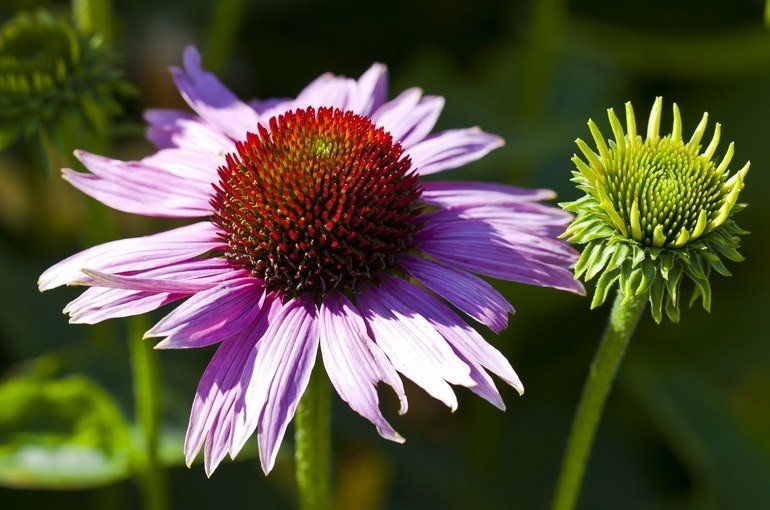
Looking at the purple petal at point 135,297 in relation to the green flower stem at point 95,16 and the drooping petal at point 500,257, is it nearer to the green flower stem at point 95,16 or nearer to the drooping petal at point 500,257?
the drooping petal at point 500,257

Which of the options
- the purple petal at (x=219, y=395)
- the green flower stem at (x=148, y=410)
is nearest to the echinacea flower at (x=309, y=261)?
the purple petal at (x=219, y=395)

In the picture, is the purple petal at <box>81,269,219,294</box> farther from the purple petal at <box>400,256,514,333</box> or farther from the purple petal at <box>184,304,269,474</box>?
the purple petal at <box>400,256,514,333</box>

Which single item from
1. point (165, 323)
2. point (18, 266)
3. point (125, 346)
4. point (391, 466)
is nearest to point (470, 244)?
point (165, 323)

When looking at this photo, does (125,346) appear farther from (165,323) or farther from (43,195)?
(165,323)

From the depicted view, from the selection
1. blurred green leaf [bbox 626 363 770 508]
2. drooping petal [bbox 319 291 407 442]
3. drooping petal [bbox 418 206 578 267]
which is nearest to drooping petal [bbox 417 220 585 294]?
drooping petal [bbox 418 206 578 267]

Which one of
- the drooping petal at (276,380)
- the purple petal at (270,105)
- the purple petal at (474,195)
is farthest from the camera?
the purple petal at (270,105)
